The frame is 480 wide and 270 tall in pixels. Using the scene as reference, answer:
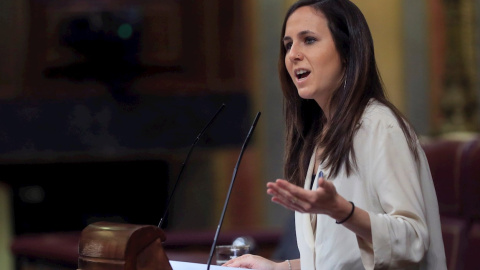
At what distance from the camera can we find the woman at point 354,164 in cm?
163

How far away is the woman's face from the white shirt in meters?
0.12

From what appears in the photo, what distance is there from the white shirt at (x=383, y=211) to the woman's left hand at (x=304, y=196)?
0.15 meters

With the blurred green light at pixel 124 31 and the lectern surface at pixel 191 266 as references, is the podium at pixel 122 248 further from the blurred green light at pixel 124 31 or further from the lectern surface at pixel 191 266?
the blurred green light at pixel 124 31

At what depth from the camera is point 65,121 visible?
Result: 621 centimetres

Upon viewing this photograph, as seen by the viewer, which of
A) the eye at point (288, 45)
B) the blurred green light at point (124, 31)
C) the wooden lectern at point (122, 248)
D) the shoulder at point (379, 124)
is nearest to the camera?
the wooden lectern at point (122, 248)

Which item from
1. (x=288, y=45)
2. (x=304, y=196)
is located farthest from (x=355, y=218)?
(x=288, y=45)

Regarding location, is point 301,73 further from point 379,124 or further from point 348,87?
point 379,124

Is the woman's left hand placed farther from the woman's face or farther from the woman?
the woman's face

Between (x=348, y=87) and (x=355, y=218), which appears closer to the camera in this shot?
(x=355, y=218)

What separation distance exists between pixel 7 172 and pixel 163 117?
1.27 metres

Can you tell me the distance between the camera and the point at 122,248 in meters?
1.55

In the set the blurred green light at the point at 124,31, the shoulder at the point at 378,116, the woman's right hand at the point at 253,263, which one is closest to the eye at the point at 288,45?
the shoulder at the point at 378,116

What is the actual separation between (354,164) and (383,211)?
4.3 inches

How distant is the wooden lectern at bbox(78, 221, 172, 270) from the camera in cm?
156
